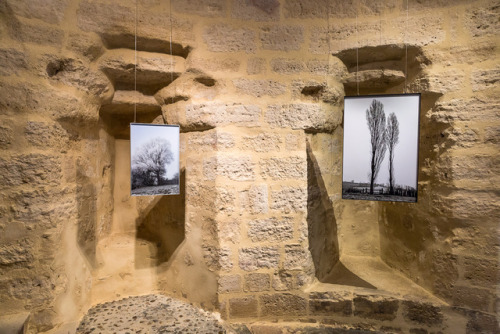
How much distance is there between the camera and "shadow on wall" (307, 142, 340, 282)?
269 cm

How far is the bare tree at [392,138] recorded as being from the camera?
220cm

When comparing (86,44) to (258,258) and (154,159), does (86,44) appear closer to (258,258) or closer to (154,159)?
(154,159)

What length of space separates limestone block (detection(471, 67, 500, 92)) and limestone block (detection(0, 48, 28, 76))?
2.99 metres

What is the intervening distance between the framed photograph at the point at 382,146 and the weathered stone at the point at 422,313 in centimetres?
87

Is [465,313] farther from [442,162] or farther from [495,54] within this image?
[495,54]

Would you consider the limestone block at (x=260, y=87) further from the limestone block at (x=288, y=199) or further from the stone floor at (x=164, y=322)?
the stone floor at (x=164, y=322)

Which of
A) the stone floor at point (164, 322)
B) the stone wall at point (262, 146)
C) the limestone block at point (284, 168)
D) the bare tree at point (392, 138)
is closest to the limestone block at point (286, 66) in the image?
the stone wall at point (262, 146)

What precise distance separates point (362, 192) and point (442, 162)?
70 cm

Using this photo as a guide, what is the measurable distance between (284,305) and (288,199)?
2.69 ft

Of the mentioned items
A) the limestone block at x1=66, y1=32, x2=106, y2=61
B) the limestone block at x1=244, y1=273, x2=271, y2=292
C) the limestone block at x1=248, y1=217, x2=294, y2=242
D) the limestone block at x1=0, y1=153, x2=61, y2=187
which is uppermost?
the limestone block at x1=66, y1=32, x2=106, y2=61

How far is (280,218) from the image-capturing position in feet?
8.29

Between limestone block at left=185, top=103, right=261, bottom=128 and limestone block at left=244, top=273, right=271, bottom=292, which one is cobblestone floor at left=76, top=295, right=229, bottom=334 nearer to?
limestone block at left=244, top=273, right=271, bottom=292

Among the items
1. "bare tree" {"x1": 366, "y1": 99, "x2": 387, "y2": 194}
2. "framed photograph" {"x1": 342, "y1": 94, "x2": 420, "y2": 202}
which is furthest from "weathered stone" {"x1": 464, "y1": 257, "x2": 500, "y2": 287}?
"bare tree" {"x1": 366, "y1": 99, "x2": 387, "y2": 194}

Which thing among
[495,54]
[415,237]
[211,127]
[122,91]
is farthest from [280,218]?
[495,54]
